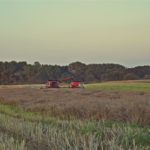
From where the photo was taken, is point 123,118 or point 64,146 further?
point 123,118

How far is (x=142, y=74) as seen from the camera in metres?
95.4

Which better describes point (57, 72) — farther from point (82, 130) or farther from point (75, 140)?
point (75, 140)

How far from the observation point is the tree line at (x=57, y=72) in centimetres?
9825

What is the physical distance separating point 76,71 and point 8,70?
18.0m

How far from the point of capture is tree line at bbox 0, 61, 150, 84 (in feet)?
322

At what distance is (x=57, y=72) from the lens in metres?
114

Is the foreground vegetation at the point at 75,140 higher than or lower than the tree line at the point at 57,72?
lower

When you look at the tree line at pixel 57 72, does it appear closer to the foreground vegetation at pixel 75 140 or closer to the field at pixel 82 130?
the field at pixel 82 130

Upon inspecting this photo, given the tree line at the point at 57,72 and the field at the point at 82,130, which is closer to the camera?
the field at the point at 82,130

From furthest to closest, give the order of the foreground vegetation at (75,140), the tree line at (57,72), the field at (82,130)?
the tree line at (57,72)
the field at (82,130)
the foreground vegetation at (75,140)

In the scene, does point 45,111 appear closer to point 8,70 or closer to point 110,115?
point 110,115

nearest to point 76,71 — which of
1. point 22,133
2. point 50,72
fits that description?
point 50,72

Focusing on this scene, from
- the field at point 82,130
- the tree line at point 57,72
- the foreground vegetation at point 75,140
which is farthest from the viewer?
the tree line at point 57,72

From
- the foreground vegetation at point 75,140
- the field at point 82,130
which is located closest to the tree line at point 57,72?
the field at point 82,130
